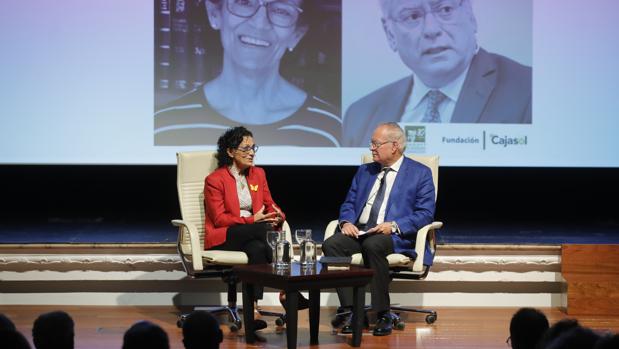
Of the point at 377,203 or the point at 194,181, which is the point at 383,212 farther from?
the point at 194,181

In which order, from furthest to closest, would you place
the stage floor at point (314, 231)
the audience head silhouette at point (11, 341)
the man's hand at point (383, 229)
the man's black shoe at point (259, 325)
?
the stage floor at point (314, 231) → the man's hand at point (383, 229) → the man's black shoe at point (259, 325) → the audience head silhouette at point (11, 341)

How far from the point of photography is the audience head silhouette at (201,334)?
212 cm

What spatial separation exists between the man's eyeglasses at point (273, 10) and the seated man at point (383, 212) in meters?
1.29

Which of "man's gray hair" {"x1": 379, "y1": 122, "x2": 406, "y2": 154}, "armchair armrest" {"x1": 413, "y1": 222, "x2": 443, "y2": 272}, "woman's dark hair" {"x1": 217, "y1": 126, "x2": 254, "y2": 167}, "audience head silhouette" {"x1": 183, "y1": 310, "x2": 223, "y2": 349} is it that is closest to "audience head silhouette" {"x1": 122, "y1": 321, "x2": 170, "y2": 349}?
"audience head silhouette" {"x1": 183, "y1": 310, "x2": 223, "y2": 349}

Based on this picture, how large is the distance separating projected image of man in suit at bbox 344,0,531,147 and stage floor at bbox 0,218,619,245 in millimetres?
725

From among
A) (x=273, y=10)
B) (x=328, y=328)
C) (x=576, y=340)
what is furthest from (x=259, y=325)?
(x=576, y=340)

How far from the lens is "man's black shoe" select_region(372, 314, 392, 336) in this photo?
15.8ft

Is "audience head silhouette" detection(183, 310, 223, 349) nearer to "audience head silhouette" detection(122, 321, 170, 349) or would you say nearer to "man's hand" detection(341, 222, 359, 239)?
"audience head silhouette" detection(122, 321, 170, 349)

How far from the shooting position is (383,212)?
516cm

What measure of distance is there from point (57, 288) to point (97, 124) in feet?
3.55

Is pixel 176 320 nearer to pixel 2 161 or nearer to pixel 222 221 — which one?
pixel 222 221

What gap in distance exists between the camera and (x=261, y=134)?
20.0ft

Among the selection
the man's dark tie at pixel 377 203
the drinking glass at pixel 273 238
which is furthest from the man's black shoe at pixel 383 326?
the drinking glass at pixel 273 238

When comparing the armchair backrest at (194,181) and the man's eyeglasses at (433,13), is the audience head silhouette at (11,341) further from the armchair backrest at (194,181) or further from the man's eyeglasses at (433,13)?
the man's eyeglasses at (433,13)
